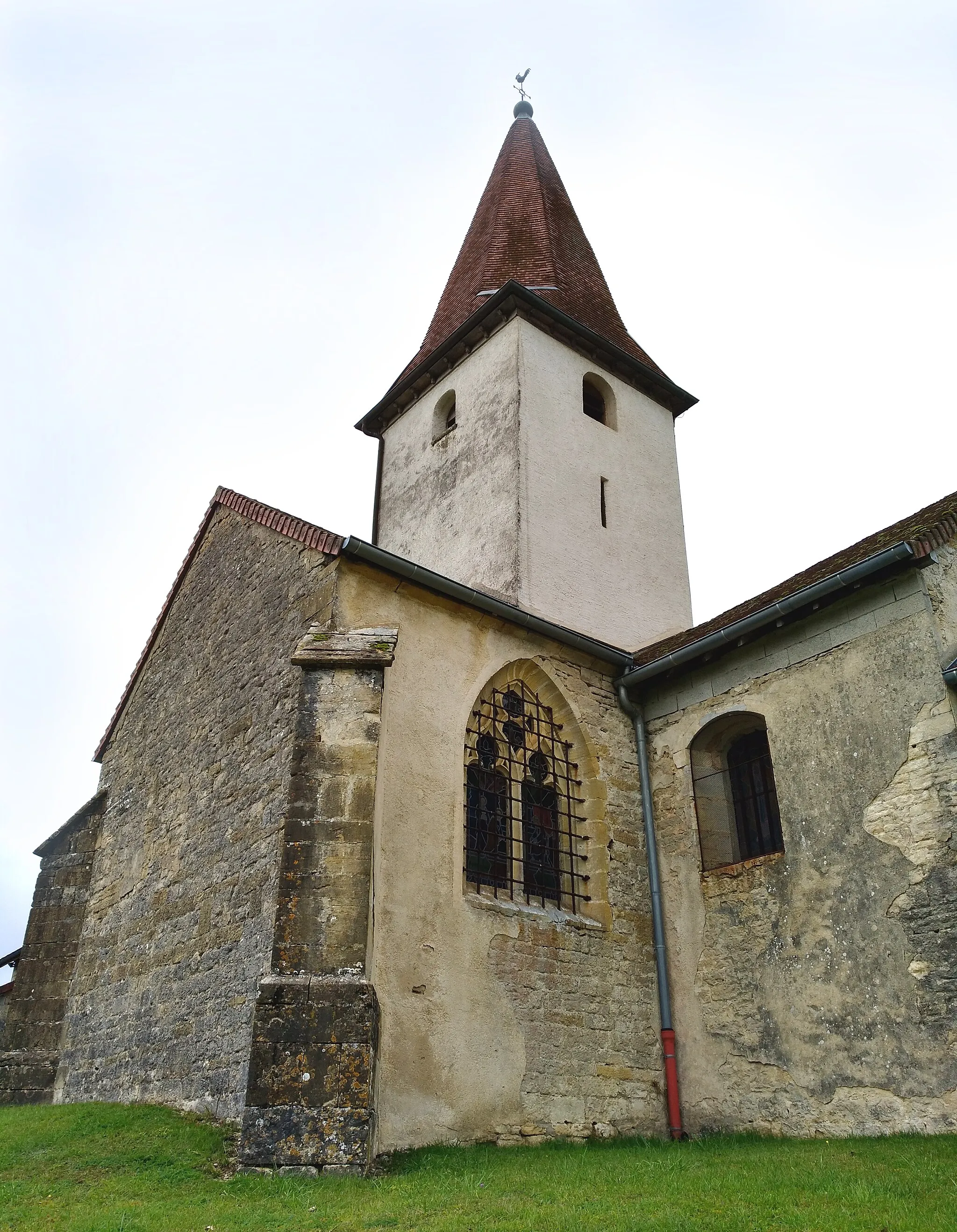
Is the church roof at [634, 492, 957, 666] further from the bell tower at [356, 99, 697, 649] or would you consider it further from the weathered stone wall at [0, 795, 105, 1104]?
the weathered stone wall at [0, 795, 105, 1104]

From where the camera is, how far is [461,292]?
1744cm

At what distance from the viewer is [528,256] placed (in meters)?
17.3

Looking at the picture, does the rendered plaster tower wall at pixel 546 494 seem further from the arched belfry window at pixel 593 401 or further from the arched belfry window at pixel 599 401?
the arched belfry window at pixel 593 401

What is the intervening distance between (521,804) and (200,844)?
125 inches

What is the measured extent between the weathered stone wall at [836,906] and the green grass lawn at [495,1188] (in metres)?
0.53

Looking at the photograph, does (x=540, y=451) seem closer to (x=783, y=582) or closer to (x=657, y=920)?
(x=783, y=582)

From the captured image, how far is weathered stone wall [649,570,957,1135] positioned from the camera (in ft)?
25.3

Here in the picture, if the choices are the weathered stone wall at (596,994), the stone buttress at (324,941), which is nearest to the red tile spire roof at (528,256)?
the weathered stone wall at (596,994)

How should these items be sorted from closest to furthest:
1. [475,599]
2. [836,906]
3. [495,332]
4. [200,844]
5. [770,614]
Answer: [836,906], [770,614], [475,599], [200,844], [495,332]

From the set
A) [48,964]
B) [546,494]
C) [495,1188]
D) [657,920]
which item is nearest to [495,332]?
[546,494]

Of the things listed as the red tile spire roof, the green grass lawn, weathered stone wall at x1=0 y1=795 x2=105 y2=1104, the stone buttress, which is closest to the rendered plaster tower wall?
the red tile spire roof

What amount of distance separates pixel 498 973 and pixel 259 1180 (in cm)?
276

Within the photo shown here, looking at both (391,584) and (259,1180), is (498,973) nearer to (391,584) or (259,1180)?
(259,1180)

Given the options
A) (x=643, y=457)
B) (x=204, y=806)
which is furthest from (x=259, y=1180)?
(x=643, y=457)
